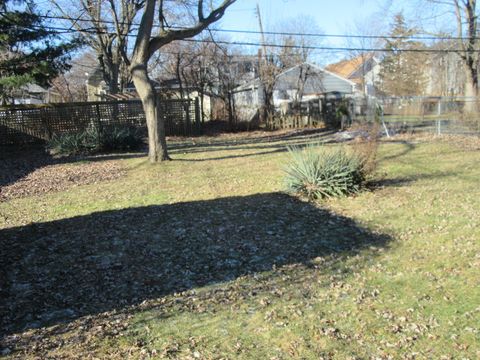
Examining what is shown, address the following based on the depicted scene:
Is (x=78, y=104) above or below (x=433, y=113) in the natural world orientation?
above

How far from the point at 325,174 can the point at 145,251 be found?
3.88 metres

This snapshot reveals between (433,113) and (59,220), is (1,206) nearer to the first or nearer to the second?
(59,220)

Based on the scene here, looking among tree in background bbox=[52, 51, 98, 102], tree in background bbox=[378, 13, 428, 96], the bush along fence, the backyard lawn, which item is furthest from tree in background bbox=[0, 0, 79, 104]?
tree in background bbox=[378, 13, 428, 96]

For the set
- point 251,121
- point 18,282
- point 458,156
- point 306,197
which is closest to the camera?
point 18,282

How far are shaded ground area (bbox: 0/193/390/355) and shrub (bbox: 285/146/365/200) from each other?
1.57 feet

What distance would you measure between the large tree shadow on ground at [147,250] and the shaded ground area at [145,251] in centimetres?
1

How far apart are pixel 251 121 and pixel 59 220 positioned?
18722mm

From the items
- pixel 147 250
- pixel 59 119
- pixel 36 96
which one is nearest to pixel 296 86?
pixel 59 119

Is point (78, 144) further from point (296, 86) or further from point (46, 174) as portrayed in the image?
point (296, 86)

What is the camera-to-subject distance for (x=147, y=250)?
18.9ft

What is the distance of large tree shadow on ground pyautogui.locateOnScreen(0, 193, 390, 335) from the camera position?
14.6ft

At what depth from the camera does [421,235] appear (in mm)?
6043

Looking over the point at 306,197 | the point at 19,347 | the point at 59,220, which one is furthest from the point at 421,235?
the point at 59,220

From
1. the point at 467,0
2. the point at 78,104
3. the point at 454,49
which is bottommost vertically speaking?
the point at 78,104
